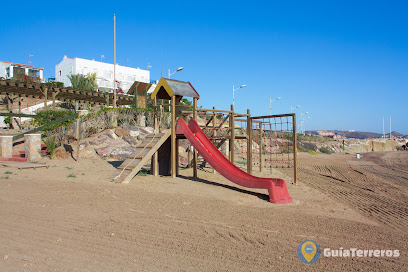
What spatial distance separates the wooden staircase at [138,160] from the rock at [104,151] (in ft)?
14.2

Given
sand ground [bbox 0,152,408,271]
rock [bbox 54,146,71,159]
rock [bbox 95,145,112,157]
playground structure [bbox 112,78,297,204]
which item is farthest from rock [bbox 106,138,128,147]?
sand ground [bbox 0,152,408,271]

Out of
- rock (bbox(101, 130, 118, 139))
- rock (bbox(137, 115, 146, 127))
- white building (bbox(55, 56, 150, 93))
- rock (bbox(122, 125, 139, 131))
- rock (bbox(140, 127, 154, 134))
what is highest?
white building (bbox(55, 56, 150, 93))

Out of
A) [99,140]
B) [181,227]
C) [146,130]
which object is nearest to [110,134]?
[99,140]

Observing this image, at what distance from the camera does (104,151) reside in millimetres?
13906

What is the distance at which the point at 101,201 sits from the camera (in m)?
6.27

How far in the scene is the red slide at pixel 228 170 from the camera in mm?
6965

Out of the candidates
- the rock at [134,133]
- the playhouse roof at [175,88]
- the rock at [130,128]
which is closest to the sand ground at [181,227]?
the playhouse roof at [175,88]

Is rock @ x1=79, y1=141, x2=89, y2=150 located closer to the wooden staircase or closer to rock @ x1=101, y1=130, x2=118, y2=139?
rock @ x1=101, y1=130, x2=118, y2=139

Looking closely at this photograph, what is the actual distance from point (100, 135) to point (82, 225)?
37.1 feet

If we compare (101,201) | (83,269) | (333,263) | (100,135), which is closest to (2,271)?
(83,269)

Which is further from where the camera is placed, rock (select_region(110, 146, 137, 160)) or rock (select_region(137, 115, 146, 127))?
rock (select_region(137, 115, 146, 127))

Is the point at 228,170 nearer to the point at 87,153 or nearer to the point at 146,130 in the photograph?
the point at 87,153

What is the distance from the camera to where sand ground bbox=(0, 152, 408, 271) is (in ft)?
11.8

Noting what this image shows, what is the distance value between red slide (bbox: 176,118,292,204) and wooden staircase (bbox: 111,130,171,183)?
2.76 feet
